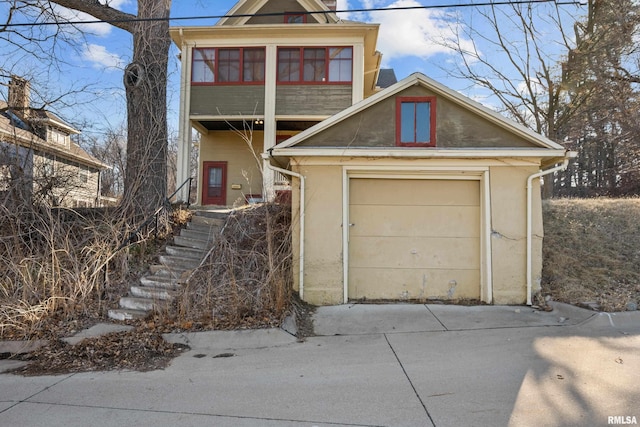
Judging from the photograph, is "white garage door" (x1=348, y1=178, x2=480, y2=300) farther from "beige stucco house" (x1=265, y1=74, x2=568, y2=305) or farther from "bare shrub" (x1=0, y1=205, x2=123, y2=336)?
"bare shrub" (x1=0, y1=205, x2=123, y2=336)

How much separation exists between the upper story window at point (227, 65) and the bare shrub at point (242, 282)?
7.85 metres

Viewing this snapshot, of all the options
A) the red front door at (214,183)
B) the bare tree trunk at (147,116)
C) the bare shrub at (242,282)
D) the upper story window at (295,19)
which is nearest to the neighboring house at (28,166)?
the bare tree trunk at (147,116)

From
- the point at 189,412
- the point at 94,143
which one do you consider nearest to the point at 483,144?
the point at 189,412

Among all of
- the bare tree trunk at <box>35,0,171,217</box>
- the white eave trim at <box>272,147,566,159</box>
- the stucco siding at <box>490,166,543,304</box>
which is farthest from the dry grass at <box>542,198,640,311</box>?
the bare tree trunk at <box>35,0,171,217</box>

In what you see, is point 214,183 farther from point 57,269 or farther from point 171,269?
point 57,269

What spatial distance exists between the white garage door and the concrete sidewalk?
1.27 m

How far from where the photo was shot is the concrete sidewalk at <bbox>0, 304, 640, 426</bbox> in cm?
317

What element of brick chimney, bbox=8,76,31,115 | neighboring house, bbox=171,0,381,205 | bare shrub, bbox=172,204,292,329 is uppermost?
neighboring house, bbox=171,0,381,205

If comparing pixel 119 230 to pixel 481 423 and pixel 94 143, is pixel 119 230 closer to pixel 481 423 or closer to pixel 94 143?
pixel 94 143

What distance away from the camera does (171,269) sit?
680cm

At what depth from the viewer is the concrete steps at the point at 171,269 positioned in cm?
595

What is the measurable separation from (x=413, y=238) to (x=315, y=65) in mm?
9049

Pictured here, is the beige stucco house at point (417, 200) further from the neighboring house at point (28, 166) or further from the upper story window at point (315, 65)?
the upper story window at point (315, 65)

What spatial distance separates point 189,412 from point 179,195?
10.9m
